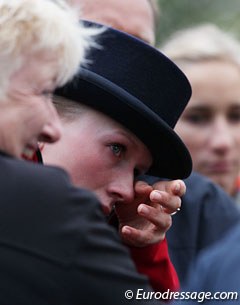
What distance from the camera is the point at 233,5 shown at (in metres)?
10.6

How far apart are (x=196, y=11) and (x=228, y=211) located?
21.1ft

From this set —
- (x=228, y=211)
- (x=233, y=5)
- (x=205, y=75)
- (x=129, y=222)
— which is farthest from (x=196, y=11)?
(x=129, y=222)

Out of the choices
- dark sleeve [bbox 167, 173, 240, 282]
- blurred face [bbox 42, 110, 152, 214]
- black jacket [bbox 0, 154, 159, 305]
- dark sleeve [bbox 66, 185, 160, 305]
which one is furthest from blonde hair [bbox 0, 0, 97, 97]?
dark sleeve [bbox 167, 173, 240, 282]

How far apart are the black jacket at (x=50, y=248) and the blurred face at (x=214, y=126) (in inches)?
131

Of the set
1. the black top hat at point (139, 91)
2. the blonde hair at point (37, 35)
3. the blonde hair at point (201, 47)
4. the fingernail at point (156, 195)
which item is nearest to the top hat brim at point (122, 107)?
the black top hat at point (139, 91)

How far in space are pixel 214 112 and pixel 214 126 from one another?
83 millimetres

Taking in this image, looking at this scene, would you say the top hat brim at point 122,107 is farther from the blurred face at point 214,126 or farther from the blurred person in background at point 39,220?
the blurred face at point 214,126

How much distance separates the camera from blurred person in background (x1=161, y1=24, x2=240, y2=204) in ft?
17.9

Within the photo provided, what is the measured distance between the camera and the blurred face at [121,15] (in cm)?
379

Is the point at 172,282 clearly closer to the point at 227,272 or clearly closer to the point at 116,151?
the point at 116,151

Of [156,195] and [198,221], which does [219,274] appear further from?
[198,221]

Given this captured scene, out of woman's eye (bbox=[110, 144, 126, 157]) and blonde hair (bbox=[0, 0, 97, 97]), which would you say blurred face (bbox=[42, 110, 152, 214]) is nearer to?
woman's eye (bbox=[110, 144, 126, 157])

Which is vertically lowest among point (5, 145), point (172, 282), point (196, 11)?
point (196, 11)

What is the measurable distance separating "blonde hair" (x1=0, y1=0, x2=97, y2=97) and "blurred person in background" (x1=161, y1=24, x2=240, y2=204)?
9.98 feet
